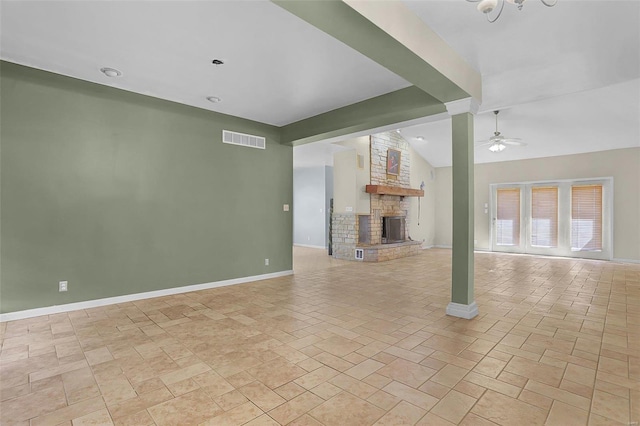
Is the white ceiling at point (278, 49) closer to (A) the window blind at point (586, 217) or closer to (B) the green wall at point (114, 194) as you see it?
(B) the green wall at point (114, 194)

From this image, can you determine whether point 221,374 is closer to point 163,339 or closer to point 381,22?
point 163,339

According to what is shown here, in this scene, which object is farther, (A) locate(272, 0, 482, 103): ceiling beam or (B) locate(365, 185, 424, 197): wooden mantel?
(B) locate(365, 185, 424, 197): wooden mantel

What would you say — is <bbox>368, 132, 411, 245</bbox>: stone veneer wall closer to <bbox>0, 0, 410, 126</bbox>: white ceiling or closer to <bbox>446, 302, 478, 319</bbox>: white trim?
<bbox>0, 0, 410, 126</bbox>: white ceiling

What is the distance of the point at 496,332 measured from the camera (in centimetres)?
304

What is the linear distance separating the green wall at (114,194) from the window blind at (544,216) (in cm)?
749

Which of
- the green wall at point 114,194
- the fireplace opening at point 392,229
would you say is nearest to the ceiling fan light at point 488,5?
the green wall at point 114,194

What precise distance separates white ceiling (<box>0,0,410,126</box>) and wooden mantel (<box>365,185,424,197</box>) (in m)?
3.50

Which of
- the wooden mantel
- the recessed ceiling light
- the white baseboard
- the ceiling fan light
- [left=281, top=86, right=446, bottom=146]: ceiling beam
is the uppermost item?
the recessed ceiling light

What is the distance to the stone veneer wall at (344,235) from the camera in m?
7.69

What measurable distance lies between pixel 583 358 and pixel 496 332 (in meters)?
0.68

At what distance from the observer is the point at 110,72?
347 centimetres

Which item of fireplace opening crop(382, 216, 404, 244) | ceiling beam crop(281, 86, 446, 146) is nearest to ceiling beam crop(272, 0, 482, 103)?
ceiling beam crop(281, 86, 446, 146)

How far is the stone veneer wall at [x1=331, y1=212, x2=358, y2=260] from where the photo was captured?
7688 millimetres

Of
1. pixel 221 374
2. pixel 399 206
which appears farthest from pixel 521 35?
pixel 399 206
